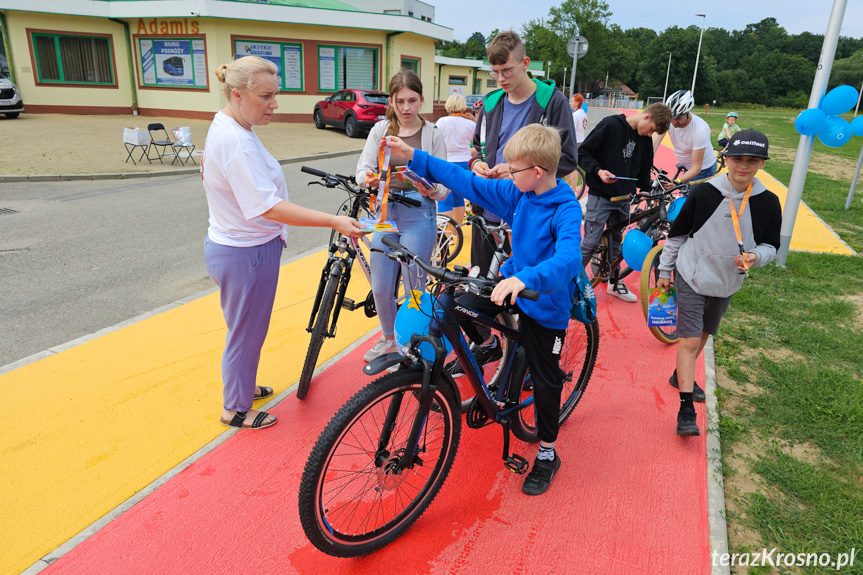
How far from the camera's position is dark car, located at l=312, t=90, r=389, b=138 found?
66.5ft

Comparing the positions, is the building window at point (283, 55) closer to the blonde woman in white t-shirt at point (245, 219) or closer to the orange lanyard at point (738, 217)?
the blonde woman in white t-shirt at point (245, 219)

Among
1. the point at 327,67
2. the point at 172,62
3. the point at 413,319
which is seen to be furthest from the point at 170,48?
the point at 413,319

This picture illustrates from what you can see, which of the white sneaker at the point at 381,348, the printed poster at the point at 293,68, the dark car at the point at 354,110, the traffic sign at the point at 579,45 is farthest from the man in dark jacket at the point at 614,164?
the printed poster at the point at 293,68

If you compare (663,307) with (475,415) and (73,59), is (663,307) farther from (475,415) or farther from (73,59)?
(73,59)

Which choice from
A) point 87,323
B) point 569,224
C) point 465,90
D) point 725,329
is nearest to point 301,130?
point 87,323

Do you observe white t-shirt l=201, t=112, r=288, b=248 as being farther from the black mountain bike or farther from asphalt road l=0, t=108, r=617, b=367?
asphalt road l=0, t=108, r=617, b=367

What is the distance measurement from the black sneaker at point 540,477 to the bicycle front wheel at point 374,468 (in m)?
0.57

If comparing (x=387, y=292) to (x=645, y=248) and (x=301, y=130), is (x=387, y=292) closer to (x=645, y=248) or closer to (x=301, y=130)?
(x=645, y=248)

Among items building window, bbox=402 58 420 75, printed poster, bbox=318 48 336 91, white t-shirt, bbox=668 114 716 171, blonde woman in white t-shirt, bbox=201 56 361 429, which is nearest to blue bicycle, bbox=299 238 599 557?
blonde woman in white t-shirt, bbox=201 56 361 429

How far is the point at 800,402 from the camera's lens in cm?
396

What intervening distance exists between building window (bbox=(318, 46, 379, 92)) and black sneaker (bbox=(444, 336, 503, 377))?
2365 centimetres

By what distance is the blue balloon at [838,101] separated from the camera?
6.70 metres

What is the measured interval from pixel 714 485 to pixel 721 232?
1501 millimetres

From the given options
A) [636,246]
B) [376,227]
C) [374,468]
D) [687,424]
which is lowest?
[687,424]
